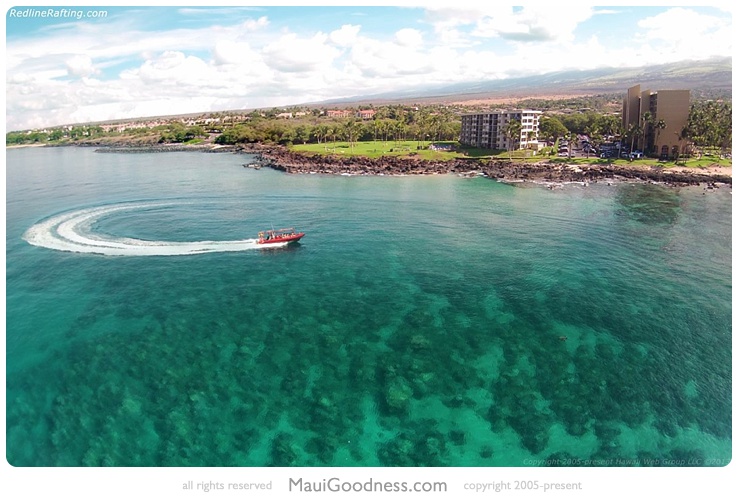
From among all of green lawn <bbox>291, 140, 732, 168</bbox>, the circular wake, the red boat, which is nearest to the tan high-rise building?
green lawn <bbox>291, 140, 732, 168</bbox>

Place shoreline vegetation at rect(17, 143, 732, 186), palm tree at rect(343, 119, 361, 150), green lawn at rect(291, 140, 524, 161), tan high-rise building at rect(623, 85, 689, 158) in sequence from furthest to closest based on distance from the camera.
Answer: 1. palm tree at rect(343, 119, 361, 150)
2. green lawn at rect(291, 140, 524, 161)
3. tan high-rise building at rect(623, 85, 689, 158)
4. shoreline vegetation at rect(17, 143, 732, 186)

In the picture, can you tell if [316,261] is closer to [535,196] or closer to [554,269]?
[554,269]

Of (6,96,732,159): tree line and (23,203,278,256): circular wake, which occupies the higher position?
(6,96,732,159): tree line

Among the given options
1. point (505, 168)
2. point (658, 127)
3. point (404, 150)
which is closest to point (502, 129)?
point (505, 168)

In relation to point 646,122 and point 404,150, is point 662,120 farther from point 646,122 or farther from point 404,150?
point 404,150

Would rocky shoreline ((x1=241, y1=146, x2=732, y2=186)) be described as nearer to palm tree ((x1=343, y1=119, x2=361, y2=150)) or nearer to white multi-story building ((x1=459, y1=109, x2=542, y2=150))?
white multi-story building ((x1=459, y1=109, x2=542, y2=150))

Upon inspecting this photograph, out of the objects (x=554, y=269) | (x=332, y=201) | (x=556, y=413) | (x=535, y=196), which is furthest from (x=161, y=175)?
(x=556, y=413)

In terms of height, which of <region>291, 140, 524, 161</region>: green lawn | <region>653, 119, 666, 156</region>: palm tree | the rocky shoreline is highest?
<region>653, 119, 666, 156</region>: palm tree
